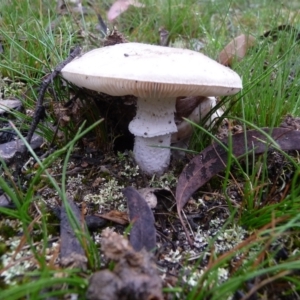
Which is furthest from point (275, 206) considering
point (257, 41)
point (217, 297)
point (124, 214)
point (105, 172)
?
point (257, 41)

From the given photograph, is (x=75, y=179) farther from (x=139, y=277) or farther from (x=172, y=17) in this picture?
(x=172, y=17)

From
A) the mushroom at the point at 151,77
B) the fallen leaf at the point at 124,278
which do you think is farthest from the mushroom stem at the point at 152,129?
the fallen leaf at the point at 124,278

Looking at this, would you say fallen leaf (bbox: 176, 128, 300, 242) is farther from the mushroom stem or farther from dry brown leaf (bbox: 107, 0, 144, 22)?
dry brown leaf (bbox: 107, 0, 144, 22)

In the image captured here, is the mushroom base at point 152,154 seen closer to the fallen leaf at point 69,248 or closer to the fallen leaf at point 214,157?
the fallen leaf at point 214,157

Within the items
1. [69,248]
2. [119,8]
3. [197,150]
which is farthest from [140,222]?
[119,8]

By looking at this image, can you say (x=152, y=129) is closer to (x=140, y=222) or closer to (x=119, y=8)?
(x=140, y=222)

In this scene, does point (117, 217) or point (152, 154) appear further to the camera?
point (152, 154)

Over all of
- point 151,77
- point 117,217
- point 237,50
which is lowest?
point 117,217
